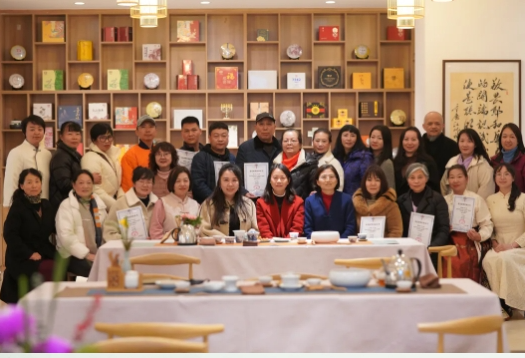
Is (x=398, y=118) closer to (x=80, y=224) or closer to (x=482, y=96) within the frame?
(x=482, y=96)

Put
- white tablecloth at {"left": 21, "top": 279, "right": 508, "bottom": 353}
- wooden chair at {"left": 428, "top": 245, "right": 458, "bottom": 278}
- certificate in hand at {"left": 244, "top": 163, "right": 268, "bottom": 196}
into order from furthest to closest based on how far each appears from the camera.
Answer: certificate in hand at {"left": 244, "top": 163, "right": 268, "bottom": 196} → wooden chair at {"left": 428, "top": 245, "right": 458, "bottom": 278} → white tablecloth at {"left": 21, "top": 279, "right": 508, "bottom": 353}

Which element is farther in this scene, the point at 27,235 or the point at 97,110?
the point at 97,110

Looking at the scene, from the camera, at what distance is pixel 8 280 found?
600 centimetres

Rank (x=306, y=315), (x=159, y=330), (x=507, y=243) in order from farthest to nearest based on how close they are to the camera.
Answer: (x=507, y=243), (x=306, y=315), (x=159, y=330)

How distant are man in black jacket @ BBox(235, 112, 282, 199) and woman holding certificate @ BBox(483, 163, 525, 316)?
186 centimetres

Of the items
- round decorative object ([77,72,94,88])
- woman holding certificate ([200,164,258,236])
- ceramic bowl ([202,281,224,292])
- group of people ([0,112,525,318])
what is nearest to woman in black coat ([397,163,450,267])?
group of people ([0,112,525,318])

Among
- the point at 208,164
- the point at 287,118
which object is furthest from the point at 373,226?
the point at 287,118

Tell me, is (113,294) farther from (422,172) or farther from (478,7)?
(478,7)

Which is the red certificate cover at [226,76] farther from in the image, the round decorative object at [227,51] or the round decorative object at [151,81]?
the round decorative object at [151,81]

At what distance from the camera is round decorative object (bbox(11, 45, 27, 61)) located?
9.45 metres

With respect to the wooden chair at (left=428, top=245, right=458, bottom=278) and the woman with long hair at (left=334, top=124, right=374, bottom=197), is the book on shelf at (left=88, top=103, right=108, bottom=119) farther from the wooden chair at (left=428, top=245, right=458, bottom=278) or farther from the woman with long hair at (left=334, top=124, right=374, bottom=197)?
the wooden chair at (left=428, top=245, right=458, bottom=278)

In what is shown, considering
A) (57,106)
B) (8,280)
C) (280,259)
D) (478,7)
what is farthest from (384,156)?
(57,106)

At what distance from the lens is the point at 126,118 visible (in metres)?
9.48

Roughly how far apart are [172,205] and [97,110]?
3.85 metres
